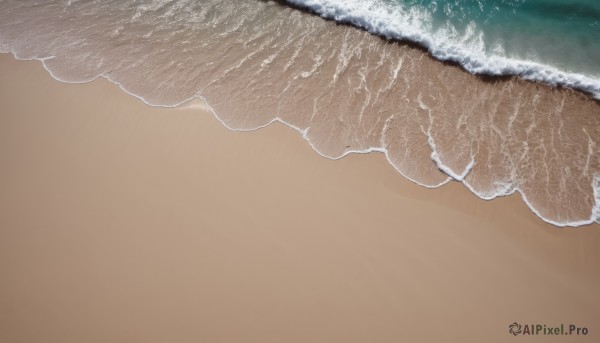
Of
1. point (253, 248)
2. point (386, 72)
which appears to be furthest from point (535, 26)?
point (253, 248)

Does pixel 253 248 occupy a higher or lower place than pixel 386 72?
lower

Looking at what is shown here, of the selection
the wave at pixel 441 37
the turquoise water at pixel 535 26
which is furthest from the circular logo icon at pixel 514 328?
the turquoise water at pixel 535 26

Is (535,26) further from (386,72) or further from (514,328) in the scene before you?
(514,328)

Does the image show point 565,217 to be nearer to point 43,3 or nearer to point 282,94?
point 282,94

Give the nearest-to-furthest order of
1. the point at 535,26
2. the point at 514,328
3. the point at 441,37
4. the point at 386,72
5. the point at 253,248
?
the point at 514,328 → the point at 253,248 → the point at 386,72 → the point at 441,37 → the point at 535,26

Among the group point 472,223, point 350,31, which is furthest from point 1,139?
point 472,223

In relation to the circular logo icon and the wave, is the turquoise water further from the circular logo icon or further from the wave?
the circular logo icon

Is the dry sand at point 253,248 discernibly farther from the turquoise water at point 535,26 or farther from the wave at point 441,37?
the turquoise water at point 535,26
